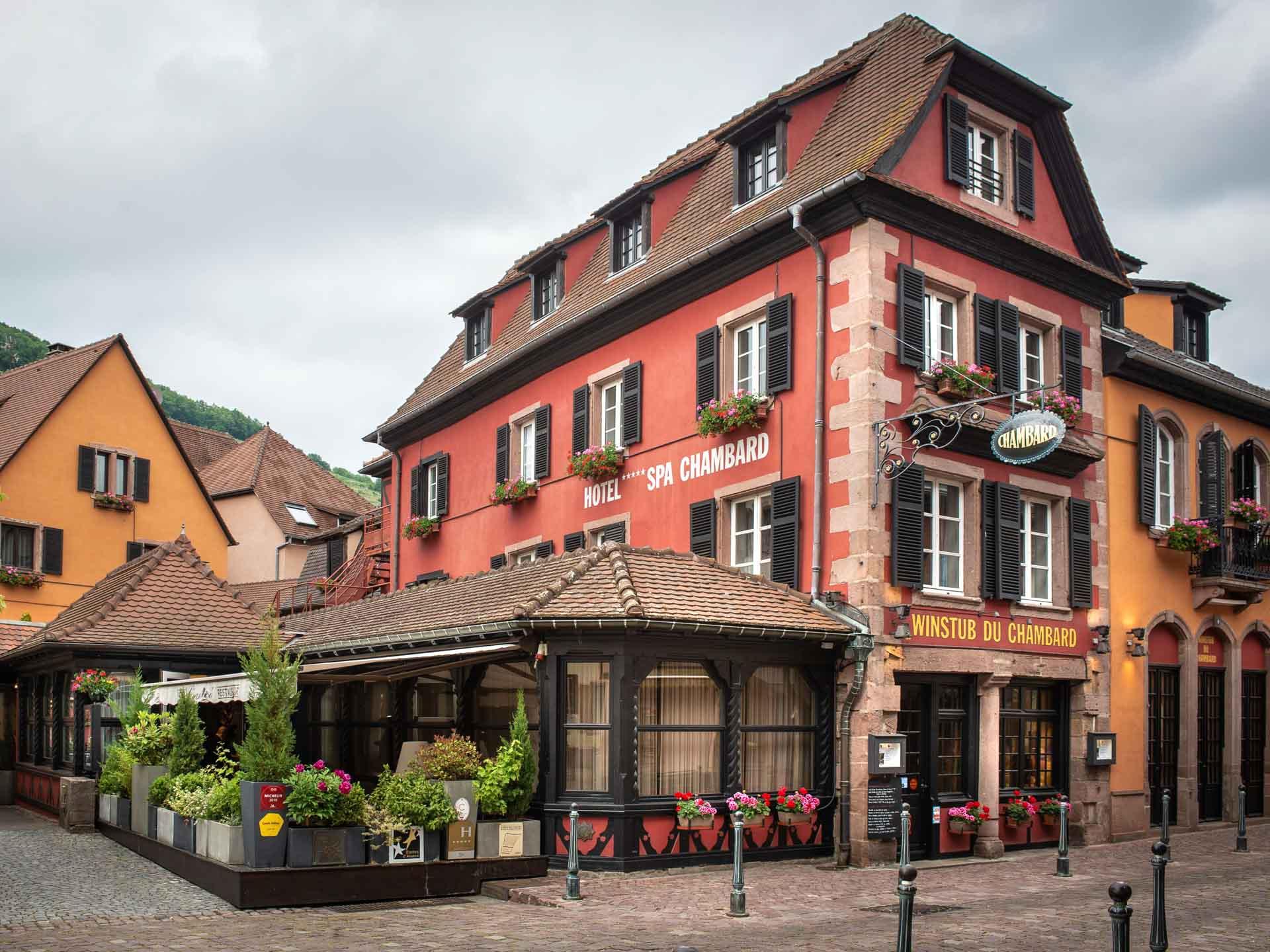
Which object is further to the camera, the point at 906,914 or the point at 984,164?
the point at 984,164

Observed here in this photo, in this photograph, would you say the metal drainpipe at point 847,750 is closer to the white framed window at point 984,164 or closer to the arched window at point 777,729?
the arched window at point 777,729

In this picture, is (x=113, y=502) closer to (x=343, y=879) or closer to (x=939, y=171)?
(x=939, y=171)

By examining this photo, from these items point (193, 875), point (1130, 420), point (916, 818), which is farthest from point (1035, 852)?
point (193, 875)

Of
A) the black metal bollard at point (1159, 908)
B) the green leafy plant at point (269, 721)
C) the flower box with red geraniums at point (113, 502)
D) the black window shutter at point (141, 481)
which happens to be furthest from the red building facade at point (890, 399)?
the black window shutter at point (141, 481)

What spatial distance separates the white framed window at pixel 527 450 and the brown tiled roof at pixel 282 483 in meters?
24.8

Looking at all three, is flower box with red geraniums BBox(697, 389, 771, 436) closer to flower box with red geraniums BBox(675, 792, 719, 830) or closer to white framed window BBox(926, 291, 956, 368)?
white framed window BBox(926, 291, 956, 368)

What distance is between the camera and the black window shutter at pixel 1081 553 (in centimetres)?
2009

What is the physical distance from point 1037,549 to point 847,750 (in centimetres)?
490

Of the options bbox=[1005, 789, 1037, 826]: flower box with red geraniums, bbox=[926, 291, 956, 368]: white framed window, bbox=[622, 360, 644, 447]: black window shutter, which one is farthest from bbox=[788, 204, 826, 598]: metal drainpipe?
bbox=[622, 360, 644, 447]: black window shutter

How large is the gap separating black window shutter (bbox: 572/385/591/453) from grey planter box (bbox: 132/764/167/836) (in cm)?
904

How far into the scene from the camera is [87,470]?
3753 cm

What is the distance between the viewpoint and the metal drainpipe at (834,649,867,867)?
1702 cm

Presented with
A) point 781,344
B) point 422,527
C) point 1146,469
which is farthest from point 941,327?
point 422,527

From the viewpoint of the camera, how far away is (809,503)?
18.2 m
